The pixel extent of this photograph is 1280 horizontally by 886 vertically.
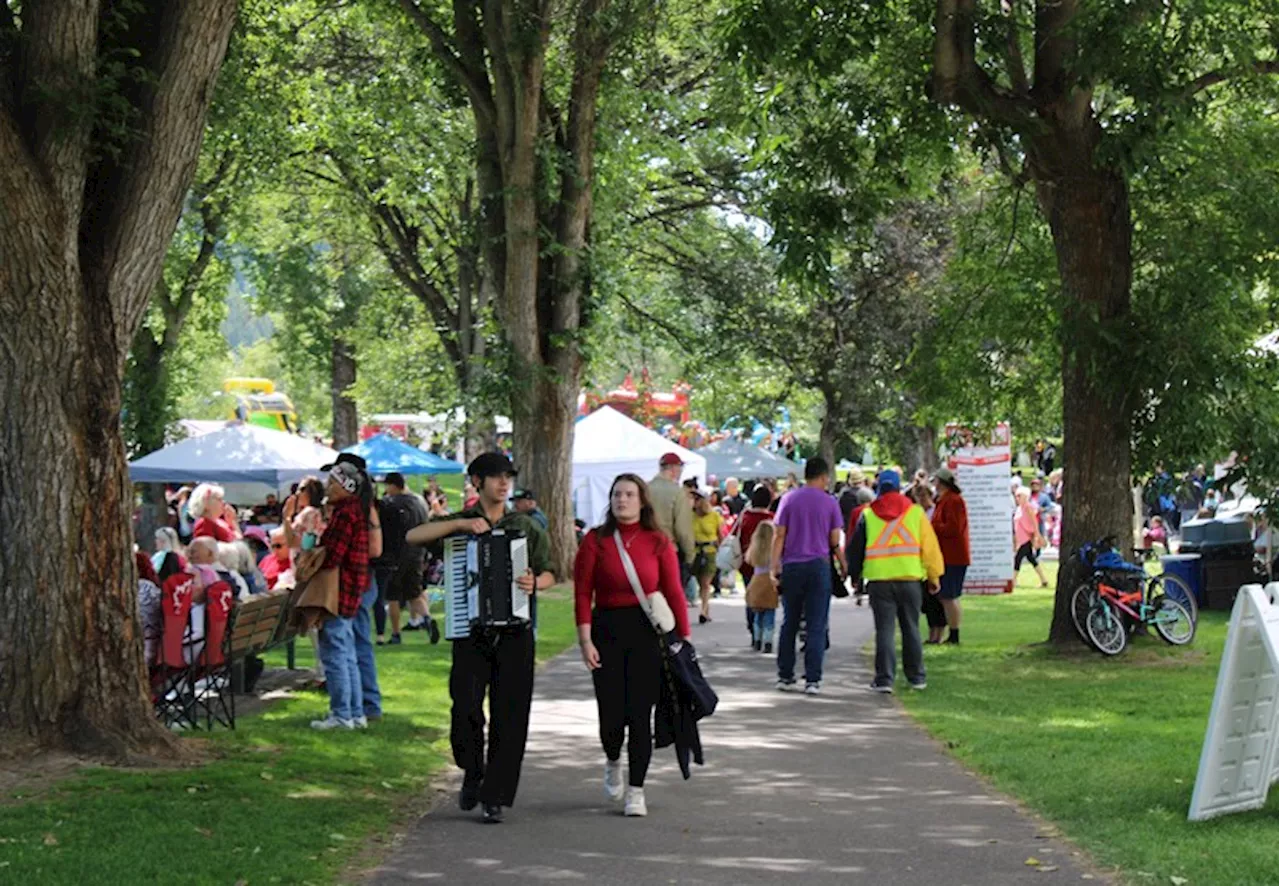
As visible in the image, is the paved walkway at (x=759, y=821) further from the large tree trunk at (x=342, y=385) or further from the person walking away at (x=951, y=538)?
the large tree trunk at (x=342, y=385)

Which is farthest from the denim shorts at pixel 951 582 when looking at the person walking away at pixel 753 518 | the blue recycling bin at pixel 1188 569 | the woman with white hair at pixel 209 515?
the woman with white hair at pixel 209 515

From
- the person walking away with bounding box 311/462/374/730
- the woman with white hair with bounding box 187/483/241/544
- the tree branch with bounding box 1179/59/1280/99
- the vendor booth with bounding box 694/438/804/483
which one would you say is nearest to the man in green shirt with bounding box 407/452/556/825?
the person walking away with bounding box 311/462/374/730

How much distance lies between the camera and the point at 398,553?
61.6ft

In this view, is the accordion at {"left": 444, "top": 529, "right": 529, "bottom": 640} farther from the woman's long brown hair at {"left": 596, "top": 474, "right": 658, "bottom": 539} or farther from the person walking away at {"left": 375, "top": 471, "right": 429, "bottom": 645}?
the person walking away at {"left": 375, "top": 471, "right": 429, "bottom": 645}

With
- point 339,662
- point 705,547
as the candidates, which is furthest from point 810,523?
point 705,547

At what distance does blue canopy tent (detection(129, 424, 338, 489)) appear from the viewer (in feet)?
108

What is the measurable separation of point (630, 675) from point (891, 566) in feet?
21.1

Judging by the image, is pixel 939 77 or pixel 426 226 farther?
pixel 426 226

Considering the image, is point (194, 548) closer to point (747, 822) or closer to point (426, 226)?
point (747, 822)

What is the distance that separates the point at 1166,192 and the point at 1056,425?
7.33 meters

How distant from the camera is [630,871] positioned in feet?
28.6

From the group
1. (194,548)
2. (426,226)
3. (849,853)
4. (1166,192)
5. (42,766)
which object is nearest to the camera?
(849,853)

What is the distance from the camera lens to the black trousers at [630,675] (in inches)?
411

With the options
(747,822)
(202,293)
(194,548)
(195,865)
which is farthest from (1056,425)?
(202,293)
